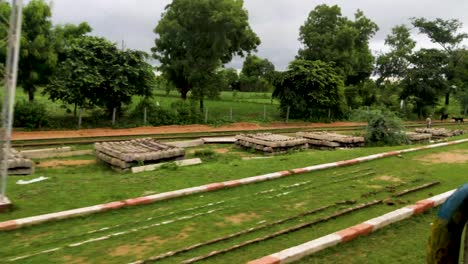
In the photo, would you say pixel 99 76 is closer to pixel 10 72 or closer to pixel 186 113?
pixel 186 113

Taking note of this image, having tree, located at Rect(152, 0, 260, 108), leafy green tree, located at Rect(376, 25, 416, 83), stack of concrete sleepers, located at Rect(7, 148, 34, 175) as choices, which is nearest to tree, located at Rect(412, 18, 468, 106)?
leafy green tree, located at Rect(376, 25, 416, 83)

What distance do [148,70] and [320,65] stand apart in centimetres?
1401

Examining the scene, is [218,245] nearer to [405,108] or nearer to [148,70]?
[148,70]

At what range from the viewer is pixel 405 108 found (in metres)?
38.8

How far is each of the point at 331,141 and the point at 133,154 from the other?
834cm

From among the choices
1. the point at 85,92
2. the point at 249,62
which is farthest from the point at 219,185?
the point at 249,62

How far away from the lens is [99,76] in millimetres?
19312

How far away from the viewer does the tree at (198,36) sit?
26.0 m

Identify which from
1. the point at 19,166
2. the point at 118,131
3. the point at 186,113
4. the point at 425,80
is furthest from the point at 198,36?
the point at 425,80

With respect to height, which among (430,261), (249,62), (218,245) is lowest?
(218,245)

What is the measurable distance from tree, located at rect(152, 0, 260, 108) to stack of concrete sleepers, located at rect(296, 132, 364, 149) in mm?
→ 12056

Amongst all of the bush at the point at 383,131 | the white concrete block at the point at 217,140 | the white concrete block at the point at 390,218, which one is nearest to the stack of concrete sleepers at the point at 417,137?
the bush at the point at 383,131

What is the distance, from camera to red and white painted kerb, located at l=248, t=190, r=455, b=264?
457 centimetres

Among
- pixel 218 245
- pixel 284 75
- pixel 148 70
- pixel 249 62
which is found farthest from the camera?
pixel 249 62
